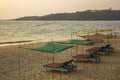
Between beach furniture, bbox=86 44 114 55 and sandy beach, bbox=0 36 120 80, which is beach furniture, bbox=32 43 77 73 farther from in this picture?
beach furniture, bbox=86 44 114 55

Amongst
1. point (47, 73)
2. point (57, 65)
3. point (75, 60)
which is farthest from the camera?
point (75, 60)

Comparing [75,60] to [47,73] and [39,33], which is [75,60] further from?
[39,33]

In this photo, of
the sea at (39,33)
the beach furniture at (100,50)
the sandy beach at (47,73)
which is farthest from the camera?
the sea at (39,33)

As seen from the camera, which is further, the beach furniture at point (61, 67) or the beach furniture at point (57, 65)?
the beach furniture at point (61, 67)

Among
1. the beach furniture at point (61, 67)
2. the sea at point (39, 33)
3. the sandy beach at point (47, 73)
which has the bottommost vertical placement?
the sea at point (39, 33)

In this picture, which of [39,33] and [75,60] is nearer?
[75,60]

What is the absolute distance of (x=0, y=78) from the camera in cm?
1405

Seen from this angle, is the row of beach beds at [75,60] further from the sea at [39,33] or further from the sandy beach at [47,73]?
the sea at [39,33]

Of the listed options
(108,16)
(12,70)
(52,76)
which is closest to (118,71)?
(52,76)

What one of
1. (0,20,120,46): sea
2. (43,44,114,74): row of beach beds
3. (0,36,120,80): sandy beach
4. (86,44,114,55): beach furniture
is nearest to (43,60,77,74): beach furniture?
(43,44,114,74): row of beach beds

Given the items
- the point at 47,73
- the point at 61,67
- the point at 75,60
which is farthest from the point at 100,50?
the point at 47,73

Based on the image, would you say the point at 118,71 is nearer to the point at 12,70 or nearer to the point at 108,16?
the point at 12,70

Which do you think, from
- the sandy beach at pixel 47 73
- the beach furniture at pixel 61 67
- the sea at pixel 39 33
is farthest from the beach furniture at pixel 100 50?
the sea at pixel 39 33

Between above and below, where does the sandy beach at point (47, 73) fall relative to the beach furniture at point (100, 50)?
below
